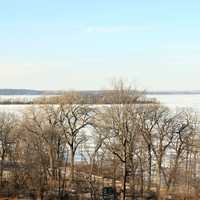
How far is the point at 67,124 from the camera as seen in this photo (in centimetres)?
3319

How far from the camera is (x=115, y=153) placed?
2434cm

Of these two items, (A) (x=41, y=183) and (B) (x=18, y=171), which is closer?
(A) (x=41, y=183)

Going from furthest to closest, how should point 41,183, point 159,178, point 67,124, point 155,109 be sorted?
point 67,124
point 155,109
point 159,178
point 41,183

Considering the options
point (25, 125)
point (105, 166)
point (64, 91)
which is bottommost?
point (105, 166)

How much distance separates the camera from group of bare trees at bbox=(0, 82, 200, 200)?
83.5ft

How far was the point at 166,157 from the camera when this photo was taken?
30906 millimetres

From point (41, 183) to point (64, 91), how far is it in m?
12.4

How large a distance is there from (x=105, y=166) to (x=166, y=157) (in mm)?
5093

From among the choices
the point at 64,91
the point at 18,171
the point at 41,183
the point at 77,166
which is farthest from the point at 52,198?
the point at 64,91

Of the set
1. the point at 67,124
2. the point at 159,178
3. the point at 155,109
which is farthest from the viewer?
Answer: the point at 67,124

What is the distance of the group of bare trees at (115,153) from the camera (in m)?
25.4

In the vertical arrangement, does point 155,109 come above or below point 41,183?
above

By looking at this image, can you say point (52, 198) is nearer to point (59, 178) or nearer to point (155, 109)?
point (59, 178)

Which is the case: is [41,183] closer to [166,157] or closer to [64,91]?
[166,157]
